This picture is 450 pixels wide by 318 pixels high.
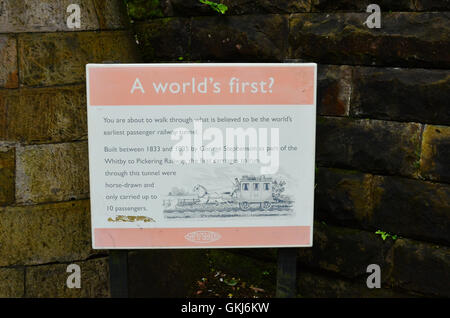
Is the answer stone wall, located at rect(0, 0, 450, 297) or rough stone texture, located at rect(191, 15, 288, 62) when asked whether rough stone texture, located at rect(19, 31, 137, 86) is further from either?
rough stone texture, located at rect(191, 15, 288, 62)

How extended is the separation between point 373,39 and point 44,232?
2.31 metres

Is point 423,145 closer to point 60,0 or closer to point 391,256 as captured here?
point 391,256

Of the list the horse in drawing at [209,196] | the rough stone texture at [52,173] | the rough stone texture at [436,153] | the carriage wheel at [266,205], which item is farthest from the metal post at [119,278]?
the rough stone texture at [436,153]

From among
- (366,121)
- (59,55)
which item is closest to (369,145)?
(366,121)

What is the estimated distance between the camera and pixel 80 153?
120 inches

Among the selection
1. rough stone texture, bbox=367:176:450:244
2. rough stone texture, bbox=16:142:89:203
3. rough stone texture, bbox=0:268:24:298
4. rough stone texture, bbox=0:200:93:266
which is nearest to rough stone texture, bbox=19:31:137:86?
rough stone texture, bbox=16:142:89:203

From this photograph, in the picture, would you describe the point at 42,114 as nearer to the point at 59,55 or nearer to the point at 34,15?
the point at 59,55

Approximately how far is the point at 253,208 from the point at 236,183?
16 cm

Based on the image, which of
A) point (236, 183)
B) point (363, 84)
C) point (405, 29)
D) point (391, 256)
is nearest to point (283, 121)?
point (236, 183)

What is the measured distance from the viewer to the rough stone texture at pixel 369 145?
280 cm

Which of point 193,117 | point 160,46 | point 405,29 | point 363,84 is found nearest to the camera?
point 193,117

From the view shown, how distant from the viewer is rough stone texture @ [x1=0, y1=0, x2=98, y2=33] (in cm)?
284

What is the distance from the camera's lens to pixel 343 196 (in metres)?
3.04

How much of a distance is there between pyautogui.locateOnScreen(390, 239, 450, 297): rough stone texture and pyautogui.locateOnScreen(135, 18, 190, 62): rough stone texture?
1.94 metres
